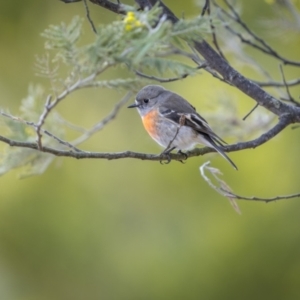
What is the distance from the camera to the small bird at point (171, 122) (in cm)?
204

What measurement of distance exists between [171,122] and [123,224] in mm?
1821

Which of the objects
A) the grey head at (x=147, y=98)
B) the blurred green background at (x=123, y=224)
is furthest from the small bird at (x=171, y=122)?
the blurred green background at (x=123, y=224)

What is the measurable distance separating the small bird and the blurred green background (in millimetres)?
1448

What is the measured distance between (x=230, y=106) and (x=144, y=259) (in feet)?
5.57

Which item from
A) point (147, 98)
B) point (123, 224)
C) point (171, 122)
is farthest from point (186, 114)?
point (123, 224)

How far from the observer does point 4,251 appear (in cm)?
390

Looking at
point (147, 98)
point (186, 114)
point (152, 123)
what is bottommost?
point (186, 114)

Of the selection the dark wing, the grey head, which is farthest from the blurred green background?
the dark wing

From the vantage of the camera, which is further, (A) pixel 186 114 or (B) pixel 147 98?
(B) pixel 147 98

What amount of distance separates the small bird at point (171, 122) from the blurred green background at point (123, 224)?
145 cm

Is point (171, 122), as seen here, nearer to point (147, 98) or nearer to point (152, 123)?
point (152, 123)

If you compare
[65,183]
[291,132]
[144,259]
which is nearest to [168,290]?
[144,259]

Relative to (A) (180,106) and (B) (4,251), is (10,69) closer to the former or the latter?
(B) (4,251)

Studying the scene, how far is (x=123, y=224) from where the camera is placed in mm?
3885
